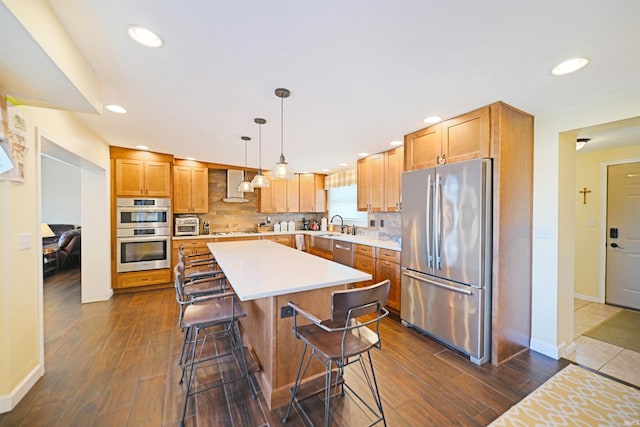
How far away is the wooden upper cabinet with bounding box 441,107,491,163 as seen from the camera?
2.35 m

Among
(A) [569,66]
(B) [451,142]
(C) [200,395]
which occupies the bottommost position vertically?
(C) [200,395]

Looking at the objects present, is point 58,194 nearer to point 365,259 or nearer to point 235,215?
point 235,215

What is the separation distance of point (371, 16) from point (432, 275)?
2.35 m

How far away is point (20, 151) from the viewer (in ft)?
6.07

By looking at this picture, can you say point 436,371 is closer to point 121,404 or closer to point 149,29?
point 121,404

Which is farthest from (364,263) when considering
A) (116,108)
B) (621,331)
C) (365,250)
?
(116,108)

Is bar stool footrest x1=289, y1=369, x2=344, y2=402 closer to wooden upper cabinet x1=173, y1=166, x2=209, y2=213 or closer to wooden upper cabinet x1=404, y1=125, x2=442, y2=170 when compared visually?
wooden upper cabinet x1=404, y1=125, x2=442, y2=170

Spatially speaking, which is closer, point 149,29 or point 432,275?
point 149,29

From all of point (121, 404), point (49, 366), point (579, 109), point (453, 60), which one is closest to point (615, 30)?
point (453, 60)

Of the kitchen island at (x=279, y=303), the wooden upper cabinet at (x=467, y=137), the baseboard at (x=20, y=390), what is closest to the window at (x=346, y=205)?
the wooden upper cabinet at (x=467, y=137)

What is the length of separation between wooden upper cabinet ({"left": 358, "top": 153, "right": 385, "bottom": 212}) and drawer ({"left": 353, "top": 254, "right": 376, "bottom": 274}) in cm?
83

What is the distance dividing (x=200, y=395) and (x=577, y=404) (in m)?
2.74

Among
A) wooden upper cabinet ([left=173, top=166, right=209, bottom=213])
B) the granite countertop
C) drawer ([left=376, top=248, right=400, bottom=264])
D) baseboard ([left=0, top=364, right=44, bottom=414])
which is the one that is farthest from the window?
baseboard ([left=0, top=364, right=44, bottom=414])

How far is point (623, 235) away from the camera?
11.8ft
